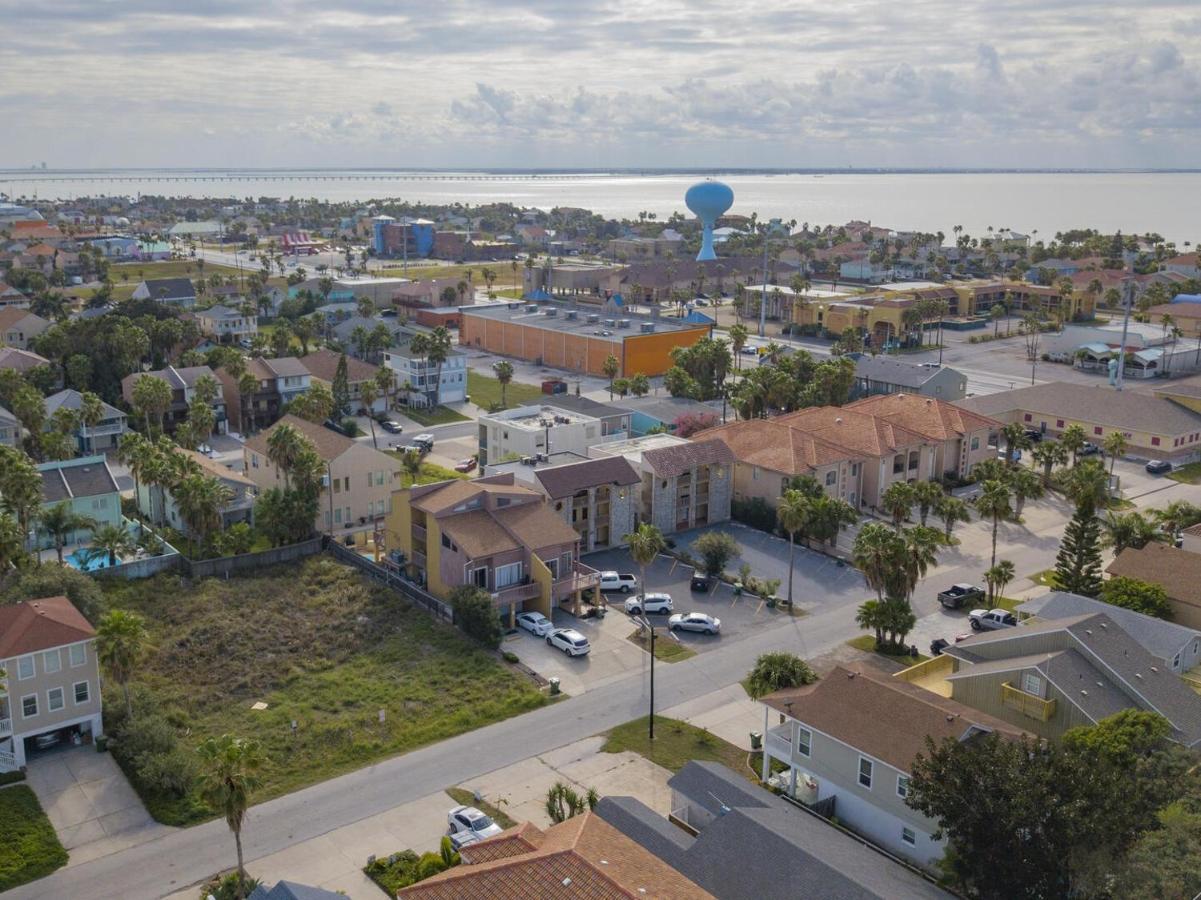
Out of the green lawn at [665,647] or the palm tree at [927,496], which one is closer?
the green lawn at [665,647]

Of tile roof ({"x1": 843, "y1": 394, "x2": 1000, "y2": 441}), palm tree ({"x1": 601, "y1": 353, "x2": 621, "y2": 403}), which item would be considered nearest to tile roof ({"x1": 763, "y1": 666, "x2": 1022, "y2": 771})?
tile roof ({"x1": 843, "y1": 394, "x2": 1000, "y2": 441})

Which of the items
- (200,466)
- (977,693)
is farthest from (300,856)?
(200,466)

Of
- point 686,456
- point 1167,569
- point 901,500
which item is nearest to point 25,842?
point 686,456

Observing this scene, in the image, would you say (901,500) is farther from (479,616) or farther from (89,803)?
(89,803)

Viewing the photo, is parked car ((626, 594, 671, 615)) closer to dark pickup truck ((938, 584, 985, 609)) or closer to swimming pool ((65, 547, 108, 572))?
dark pickup truck ((938, 584, 985, 609))

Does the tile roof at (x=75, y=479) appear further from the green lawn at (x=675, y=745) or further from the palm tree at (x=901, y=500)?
the palm tree at (x=901, y=500)

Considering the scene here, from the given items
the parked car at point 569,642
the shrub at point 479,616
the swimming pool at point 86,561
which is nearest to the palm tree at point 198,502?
the swimming pool at point 86,561
